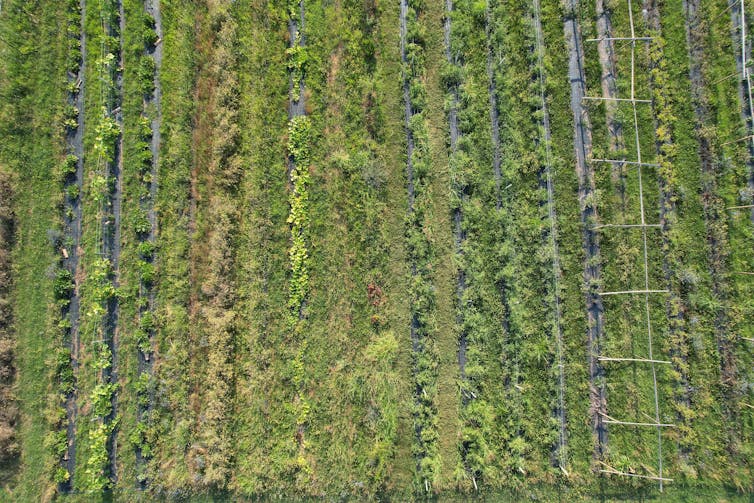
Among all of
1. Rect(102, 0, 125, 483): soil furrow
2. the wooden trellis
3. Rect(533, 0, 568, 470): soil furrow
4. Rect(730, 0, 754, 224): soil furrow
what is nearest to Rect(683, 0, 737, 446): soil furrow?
Rect(730, 0, 754, 224): soil furrow

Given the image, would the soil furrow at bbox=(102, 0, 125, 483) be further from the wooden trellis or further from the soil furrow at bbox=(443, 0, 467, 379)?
the wooden trellis

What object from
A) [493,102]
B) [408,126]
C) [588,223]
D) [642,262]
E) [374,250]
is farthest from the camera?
[493,102]

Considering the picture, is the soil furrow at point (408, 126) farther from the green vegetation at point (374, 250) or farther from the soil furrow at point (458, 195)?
the soil furrow at point (458, 195)

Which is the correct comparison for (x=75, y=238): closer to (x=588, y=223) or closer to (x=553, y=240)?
(x=553, y=240)

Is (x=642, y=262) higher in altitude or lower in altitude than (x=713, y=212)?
lower

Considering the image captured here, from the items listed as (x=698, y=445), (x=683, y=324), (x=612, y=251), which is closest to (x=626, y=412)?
(x=698, y=445)

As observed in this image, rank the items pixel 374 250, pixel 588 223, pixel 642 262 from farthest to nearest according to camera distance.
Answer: pixel 588 223 < pixel 374 250 < pixel 642 262

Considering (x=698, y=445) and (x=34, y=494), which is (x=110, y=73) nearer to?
(x=34, y=494)

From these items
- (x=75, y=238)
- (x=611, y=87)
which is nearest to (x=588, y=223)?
(x=611, y=87)
